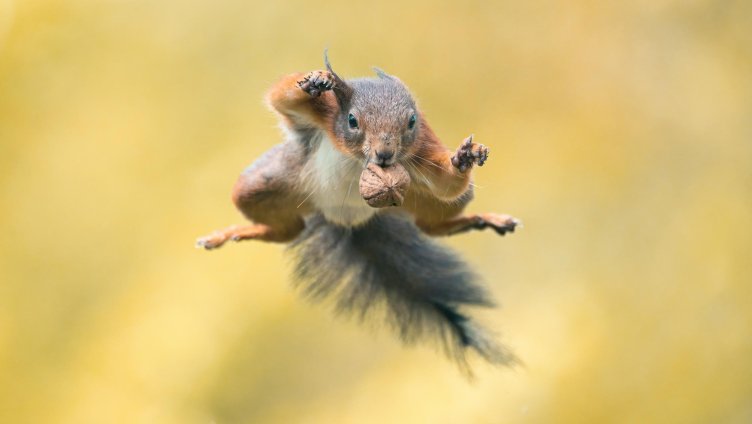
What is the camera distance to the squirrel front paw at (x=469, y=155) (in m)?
1.90

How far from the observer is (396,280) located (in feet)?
9.05

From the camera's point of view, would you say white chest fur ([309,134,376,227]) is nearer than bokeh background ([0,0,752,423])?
Yes

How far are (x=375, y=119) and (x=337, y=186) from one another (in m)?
0.38

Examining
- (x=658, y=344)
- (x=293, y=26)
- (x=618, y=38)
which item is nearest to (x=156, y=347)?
(x=293, y=26)

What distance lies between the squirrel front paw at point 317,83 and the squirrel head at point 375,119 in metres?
0.02

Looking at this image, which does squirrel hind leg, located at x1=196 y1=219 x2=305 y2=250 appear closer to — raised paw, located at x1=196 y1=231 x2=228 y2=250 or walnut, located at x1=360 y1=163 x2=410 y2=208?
raised paw, located at x1=196 y1=231 x2=228 y2=250

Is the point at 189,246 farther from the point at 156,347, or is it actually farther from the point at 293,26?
the point at 293,26

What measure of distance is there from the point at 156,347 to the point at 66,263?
60 centimetres

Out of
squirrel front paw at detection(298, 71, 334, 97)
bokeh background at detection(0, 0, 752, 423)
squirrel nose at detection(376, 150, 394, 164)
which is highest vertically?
bokeh background at detection(0, 0, 752, 423)

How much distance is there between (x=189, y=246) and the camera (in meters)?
4.08

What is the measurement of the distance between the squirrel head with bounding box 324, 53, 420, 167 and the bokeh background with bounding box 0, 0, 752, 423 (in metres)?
1.87

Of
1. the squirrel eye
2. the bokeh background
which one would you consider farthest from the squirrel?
the bokeh background

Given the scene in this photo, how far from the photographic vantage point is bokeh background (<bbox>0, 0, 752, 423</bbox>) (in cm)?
394

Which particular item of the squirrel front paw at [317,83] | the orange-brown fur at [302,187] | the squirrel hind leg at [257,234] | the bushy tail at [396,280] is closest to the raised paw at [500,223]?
the orange-brown fur at [302,187]
